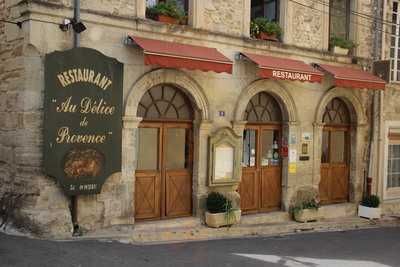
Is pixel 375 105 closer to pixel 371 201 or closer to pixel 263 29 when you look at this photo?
pixel 371 201

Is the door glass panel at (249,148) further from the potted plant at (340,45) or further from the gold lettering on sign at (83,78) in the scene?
the gold lettering on sign at (83,78)

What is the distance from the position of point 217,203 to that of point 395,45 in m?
7.31

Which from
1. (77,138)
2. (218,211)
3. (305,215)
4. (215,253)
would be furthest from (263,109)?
(77,138)

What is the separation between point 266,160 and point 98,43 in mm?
4802

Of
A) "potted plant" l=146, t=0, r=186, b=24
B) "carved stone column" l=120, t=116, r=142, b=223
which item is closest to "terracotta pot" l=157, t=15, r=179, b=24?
"potted plant" l=146, t=0, r=186, b=24

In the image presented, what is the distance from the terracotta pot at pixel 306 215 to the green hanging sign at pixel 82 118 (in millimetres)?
4549

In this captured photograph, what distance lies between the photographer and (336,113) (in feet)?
40.5

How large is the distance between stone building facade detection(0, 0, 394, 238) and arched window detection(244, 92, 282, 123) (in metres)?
0.14

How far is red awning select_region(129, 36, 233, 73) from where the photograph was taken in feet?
27.0

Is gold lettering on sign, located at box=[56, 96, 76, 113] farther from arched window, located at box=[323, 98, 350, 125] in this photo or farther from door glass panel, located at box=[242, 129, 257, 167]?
arched window, located at box=[323, 98, 350, 125]

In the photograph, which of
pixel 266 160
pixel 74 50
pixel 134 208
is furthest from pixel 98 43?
pixel 266 160

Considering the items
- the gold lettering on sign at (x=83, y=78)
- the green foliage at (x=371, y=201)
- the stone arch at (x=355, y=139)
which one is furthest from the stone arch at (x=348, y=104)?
the gold lettering on sign at (x=83, y=78)

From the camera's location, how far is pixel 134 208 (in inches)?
352

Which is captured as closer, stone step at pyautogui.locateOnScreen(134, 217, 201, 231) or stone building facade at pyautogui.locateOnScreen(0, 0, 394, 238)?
stone building facade at pyautogui.locateOnScreen(0, 0, 394, 238)
